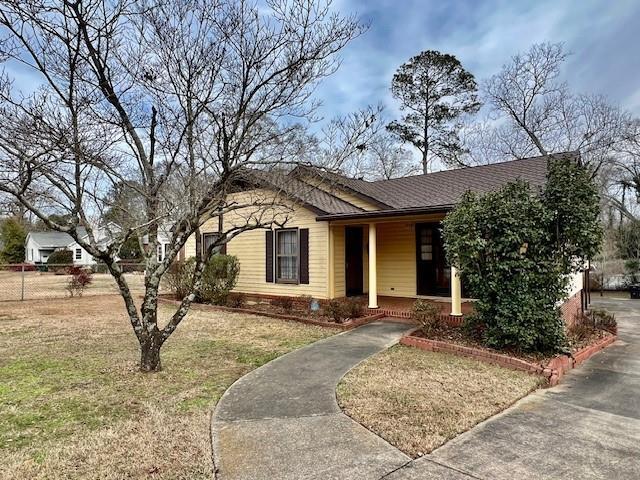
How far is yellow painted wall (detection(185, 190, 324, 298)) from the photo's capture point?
36.2 ft

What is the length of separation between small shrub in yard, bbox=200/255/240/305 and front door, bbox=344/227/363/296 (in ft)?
10.8

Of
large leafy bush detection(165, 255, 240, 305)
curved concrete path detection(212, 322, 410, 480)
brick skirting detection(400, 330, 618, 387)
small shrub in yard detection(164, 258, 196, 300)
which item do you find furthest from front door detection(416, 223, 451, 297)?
small shrub in yard detection(164, 258, 196, 300)

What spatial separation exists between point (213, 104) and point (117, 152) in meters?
1.92

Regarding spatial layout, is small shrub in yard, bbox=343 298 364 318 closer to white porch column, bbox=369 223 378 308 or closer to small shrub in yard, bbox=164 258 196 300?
white porch column, bbox=369 223 378 308

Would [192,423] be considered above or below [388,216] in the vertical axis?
below

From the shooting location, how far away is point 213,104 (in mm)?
5957

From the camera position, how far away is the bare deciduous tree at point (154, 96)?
16.8 feet

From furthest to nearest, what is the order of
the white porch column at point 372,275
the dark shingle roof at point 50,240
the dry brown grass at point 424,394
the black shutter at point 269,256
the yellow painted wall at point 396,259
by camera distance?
1. the dark shingle roof at point 50,240
2. the black shutter at point 269,256
3. the yellow painted wall at point 396,259
4. the white porch column at point 372,275
5. the dry brown grass at point 424,394

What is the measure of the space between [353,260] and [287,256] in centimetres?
193

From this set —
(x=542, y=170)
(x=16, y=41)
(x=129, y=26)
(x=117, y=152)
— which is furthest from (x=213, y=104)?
(x=542, y=170)

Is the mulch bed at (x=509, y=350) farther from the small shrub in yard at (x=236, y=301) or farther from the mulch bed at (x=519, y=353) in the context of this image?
the small shrub in yard at (x=236, y=301)

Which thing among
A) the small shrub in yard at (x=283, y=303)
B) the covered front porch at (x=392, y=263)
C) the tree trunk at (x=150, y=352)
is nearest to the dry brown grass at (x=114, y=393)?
the tree trunk at (x=150, y=352)

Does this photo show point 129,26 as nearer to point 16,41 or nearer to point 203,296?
point 16,41

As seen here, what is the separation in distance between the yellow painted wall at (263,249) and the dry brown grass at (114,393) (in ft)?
7.62
